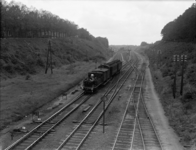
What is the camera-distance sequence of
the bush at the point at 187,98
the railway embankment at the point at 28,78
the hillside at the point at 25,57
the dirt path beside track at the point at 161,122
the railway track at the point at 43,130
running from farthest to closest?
the hillside at the point at 25,57
the bush at the point at 187,98
the railway embankment at the point at 28,78
the dirt path beside track at the point at 161,122
the railway track at the point at 43,130

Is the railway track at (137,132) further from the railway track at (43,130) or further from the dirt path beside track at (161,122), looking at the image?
the railway track at (43,130)

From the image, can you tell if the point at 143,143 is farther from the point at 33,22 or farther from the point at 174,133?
the point at 33,22

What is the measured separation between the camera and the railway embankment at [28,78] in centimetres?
2383

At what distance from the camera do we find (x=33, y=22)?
73.2 m

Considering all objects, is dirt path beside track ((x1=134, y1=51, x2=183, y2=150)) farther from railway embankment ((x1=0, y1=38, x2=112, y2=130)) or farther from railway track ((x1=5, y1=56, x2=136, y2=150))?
railway embankment ((x1=0, y1=38, x2=112, y2=130))

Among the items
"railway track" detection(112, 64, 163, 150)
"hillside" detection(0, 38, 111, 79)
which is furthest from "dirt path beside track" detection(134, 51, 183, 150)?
"hillside" detection(0, 38, 111, 79)

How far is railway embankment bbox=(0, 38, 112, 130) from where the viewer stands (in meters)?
23.8

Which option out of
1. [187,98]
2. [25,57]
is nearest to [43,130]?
[187,98]

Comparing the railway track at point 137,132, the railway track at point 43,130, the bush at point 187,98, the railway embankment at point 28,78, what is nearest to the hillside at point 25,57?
the railway embankment at point 28,78

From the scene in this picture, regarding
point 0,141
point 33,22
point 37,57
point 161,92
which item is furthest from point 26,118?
point 33,22

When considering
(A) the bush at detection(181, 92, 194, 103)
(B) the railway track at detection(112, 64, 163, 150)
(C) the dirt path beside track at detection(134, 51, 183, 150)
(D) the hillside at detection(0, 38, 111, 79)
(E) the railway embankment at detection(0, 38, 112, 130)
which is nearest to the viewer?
(B) the railway track at detection(112, 64, 163, 150)

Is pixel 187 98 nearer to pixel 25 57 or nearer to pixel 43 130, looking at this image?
pixel 43 130

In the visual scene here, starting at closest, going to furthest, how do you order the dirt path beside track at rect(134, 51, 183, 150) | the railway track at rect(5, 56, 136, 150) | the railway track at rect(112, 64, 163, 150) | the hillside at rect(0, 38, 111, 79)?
1. the railway track at rect(5, 56, 136, 150)
2. the railway track at rect(112, 64, 163, 150)
3. the dirt path beside track at rect(134, 51, 183, 150)
4. the hillside at rect(0, 38, 111, 79)

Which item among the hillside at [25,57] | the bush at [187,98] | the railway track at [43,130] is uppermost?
the hillside at [25,57]
